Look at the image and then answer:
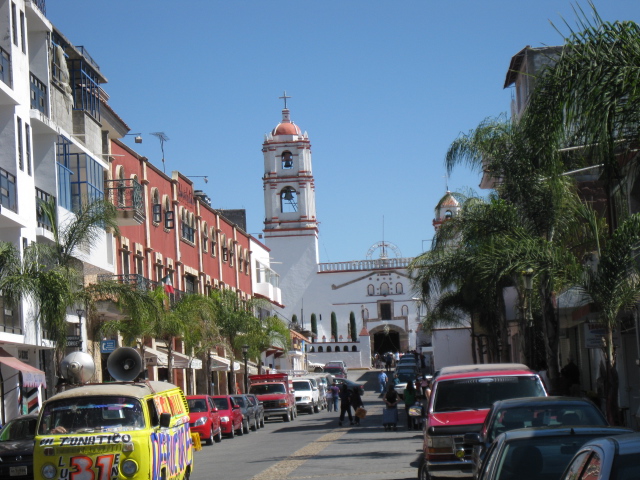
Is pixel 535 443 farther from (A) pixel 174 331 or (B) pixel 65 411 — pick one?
(A) pixel 174 331

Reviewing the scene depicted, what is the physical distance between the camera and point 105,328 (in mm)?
37188

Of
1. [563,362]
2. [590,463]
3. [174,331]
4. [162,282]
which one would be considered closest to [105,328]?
[174,331]

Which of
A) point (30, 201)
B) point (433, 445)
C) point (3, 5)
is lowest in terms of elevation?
point (433, 445)

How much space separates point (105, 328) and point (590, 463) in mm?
32512

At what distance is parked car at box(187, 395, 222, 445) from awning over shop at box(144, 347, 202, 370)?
973 centimetres

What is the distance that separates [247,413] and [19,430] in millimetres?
19113

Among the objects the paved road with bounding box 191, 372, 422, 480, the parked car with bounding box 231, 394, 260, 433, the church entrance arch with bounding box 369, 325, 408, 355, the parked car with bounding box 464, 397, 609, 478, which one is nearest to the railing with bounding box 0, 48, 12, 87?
the paved road with bounding box 191, 372, 422, 480

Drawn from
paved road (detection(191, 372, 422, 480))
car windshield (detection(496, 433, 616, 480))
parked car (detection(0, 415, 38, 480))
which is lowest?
paved road (detection(191, 372, 422, 480))

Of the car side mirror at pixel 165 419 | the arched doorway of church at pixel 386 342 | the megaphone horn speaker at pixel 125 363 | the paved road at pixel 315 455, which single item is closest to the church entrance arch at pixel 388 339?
the arched doorway of church at pixel 386 342

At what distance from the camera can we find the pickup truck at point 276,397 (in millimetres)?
46094

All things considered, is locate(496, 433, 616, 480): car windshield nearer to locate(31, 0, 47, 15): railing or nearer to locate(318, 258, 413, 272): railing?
locate(31, 0, 47, 15): railing

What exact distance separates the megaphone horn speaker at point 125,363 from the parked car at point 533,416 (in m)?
8.71

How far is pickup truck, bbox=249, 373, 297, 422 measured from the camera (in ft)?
151

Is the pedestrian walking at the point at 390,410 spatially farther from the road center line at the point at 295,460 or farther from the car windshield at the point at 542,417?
the car windshield at the point at 542,417
